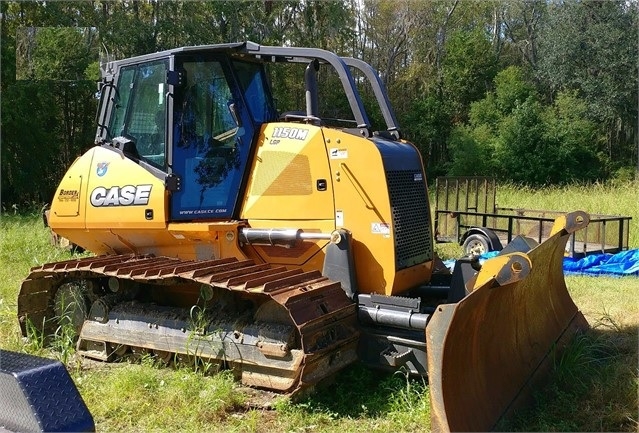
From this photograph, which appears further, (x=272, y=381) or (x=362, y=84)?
(x=362, y=84)

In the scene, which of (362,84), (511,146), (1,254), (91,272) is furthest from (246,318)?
(511,146)

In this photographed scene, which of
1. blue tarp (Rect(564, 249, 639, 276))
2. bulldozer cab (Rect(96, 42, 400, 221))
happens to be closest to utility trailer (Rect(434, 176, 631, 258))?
blue tarp (Rect(564, 249, 639, 276))

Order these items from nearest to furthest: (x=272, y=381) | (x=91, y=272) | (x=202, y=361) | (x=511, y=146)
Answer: (x=272, y=381)
(x=202, y=361)
(x=91, y=272)
(x=511, y=146)

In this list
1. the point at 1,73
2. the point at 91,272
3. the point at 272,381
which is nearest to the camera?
the point at 272,381

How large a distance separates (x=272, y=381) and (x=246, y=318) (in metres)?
0.50

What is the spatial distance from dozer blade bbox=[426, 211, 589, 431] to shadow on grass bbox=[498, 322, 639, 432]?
0.11 meters

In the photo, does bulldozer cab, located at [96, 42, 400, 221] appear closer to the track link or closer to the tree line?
the track link

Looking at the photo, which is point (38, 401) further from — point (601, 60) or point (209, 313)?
point (601, 60)

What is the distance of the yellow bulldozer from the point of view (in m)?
4.46

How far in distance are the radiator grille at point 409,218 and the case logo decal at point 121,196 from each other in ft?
6.59

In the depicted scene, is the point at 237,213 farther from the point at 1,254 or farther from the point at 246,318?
the point at 1,254

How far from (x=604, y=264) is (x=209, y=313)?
6601 mm

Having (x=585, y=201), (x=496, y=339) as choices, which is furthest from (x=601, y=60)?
(x=496, y=339)

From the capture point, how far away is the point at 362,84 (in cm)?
2155
